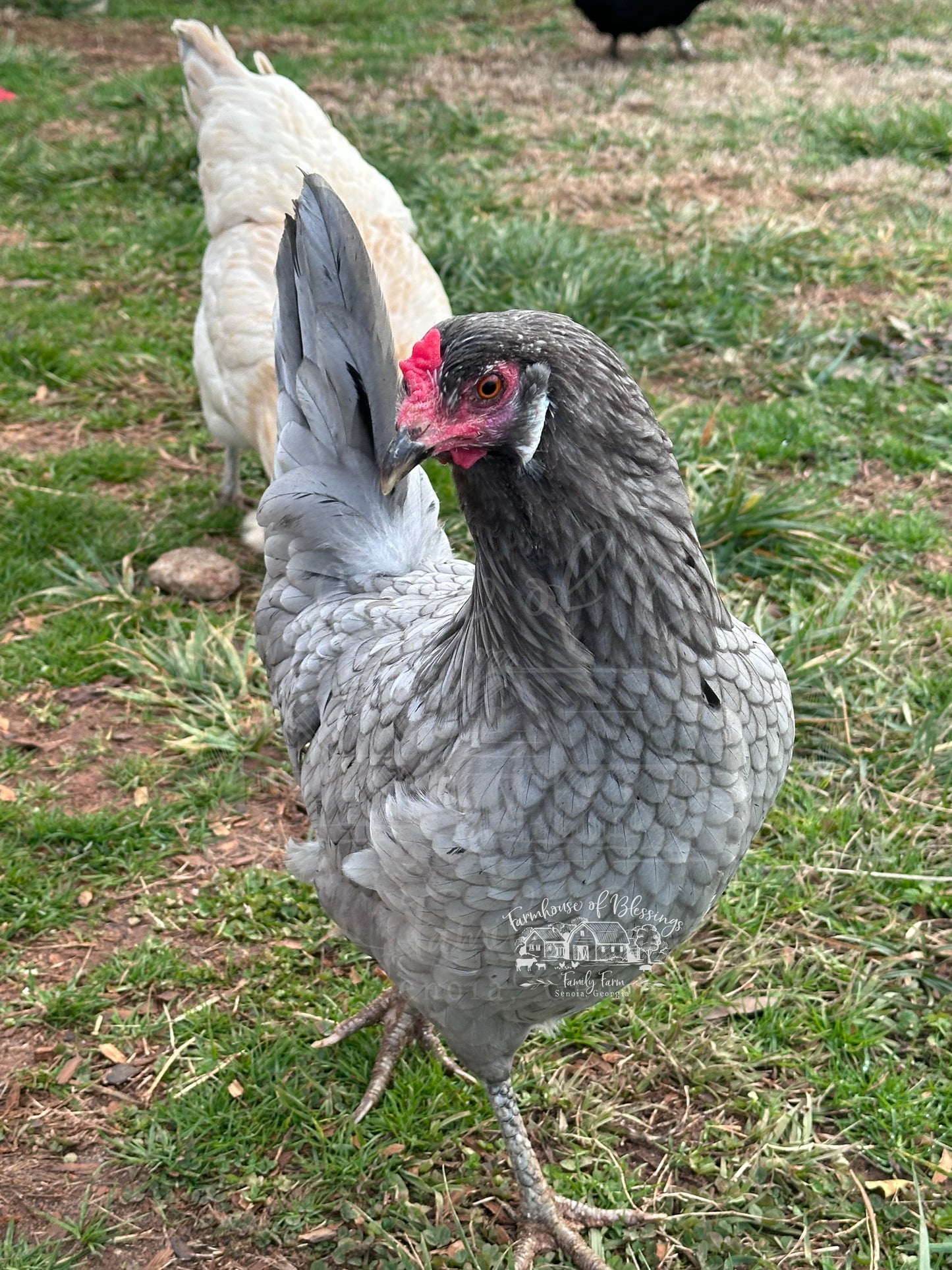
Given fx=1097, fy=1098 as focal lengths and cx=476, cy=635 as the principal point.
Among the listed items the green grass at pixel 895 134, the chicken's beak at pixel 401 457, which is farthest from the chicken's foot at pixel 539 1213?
the green grass at pixel 895 134

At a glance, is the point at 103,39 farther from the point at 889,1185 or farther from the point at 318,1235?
the point at 889,1185

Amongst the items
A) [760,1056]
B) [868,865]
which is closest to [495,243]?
[868,865]

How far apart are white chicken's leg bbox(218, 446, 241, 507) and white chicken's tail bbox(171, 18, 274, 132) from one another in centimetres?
156

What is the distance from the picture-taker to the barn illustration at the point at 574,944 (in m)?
1.89

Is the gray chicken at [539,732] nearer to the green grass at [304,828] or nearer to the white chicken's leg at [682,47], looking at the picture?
the green grass at [304,828]

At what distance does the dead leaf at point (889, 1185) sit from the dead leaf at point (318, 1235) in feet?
3.99

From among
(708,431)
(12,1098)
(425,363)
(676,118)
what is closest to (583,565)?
(425,363)

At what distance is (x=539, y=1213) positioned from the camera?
7.95 ft

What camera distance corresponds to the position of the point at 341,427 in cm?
276

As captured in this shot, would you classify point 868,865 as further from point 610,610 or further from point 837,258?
point 837,258

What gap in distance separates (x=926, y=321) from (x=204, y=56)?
367cm

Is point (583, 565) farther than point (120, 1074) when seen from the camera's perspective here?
No

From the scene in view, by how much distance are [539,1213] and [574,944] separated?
2.94 feet

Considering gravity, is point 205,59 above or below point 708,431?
above
